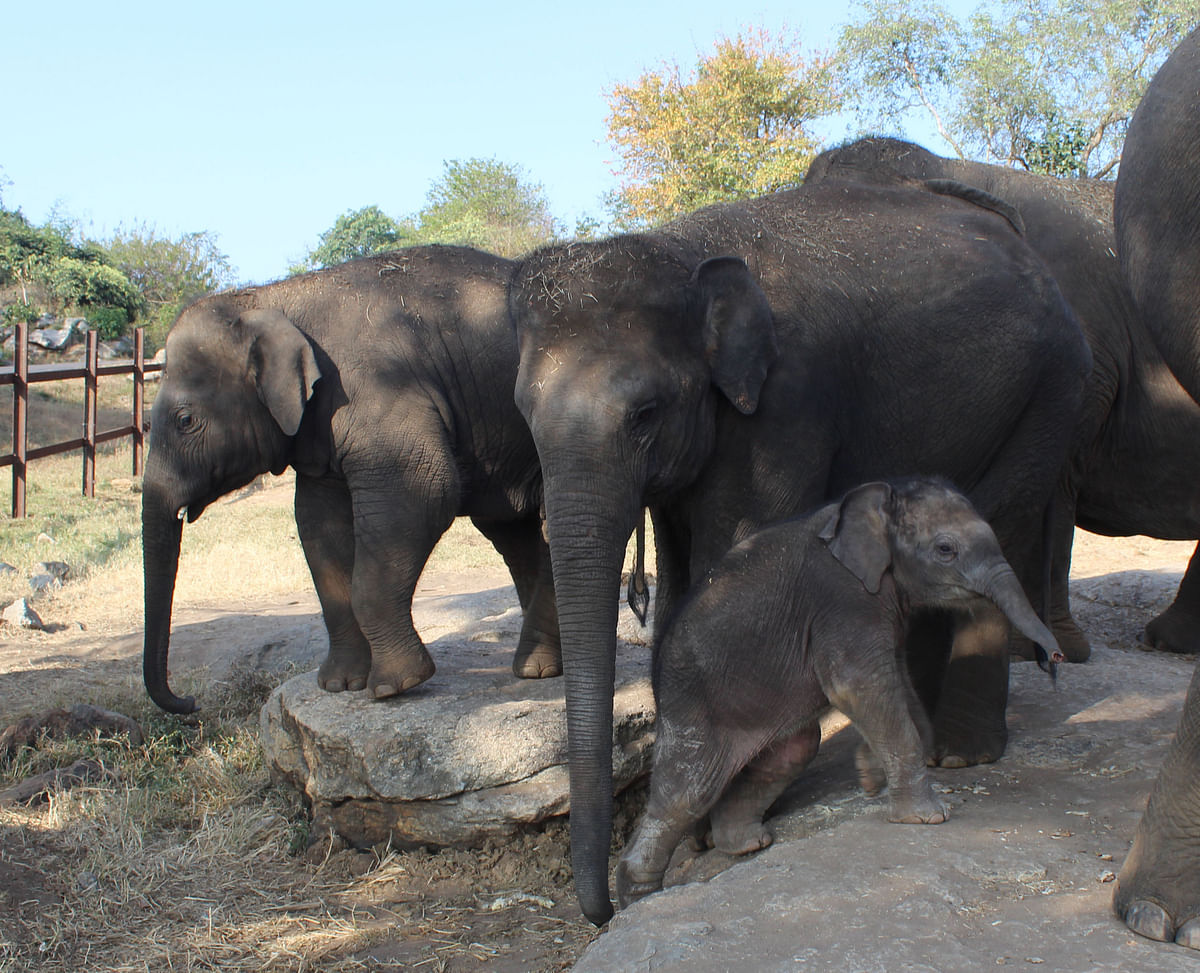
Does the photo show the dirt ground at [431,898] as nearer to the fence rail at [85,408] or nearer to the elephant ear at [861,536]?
the elephant ear at [861,536]

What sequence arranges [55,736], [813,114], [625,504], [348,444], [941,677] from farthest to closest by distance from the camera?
[813,114]
[55,736]
[348,444]
[941,677]
[625,504]

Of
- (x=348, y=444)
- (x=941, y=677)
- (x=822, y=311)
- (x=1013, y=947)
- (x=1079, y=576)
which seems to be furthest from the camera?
(x=1079, y=576)

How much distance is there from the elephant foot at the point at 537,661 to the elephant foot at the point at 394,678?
27.1 inches

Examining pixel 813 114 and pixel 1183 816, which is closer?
pixel 1183 816

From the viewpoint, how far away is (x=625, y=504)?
397 centimetres

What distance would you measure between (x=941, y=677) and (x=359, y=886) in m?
2.57

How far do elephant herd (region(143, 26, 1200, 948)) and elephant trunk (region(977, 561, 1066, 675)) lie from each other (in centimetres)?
3

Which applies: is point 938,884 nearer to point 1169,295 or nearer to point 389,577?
point 1169,295

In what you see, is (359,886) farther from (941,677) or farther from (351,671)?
(941,677)

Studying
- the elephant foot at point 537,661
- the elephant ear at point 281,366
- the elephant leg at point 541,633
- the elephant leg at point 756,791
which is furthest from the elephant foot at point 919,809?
the elephant ear at point 281,366

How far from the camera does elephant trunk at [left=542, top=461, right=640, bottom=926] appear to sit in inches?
154

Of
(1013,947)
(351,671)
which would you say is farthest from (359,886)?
(1013,947)

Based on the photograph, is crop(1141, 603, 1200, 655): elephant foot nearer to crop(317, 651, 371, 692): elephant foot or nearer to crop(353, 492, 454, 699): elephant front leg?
crop(353, 492, 454, 699): elephant front leg

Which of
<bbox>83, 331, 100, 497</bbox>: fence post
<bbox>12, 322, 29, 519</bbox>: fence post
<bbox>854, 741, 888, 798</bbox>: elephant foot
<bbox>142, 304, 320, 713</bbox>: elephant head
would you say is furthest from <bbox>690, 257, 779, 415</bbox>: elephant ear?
<bbox>83, 331, 100, 497</bbox>: fence post
